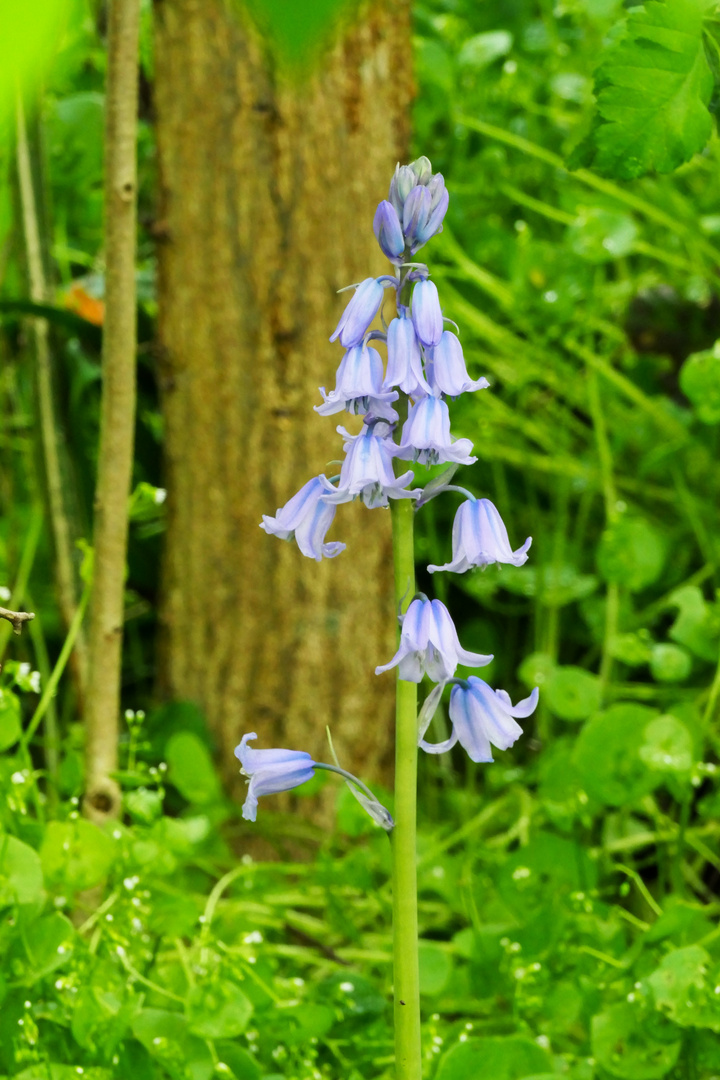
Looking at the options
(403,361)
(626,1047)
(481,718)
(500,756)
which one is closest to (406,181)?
(403,361)

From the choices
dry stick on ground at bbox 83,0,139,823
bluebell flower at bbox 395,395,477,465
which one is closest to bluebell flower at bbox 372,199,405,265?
bluebell flower at bbox 395,395,477,465

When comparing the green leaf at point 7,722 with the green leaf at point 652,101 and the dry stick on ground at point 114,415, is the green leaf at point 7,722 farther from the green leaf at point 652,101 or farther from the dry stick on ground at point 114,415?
the green leaf at point 652,101

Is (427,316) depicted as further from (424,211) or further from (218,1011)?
(218,1011)

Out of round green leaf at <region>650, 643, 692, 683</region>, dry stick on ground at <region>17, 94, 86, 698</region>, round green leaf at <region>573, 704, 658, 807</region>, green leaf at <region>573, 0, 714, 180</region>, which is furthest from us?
dry stick on ground at <region>17, 94, 86, 698</region>

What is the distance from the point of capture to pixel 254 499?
168 centimetres

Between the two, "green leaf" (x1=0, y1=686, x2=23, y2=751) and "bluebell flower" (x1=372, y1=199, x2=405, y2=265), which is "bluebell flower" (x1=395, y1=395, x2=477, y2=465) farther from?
"green leaf" (x1=0, y1=686, x2=23, y2=751)

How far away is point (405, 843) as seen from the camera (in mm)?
787

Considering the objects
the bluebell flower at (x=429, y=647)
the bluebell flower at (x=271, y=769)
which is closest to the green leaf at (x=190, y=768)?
the bluebell flower at (x=271, y=769)

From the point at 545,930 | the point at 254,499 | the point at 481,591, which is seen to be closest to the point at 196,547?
the point at 254,499

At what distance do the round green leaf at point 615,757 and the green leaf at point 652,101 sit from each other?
69cm

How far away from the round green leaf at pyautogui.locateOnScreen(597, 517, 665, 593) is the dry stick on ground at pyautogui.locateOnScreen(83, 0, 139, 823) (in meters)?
0.77

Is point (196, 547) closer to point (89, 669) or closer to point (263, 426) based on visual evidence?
point (263, 426)

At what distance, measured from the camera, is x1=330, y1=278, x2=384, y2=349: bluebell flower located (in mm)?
772

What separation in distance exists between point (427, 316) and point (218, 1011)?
2.23 feet
